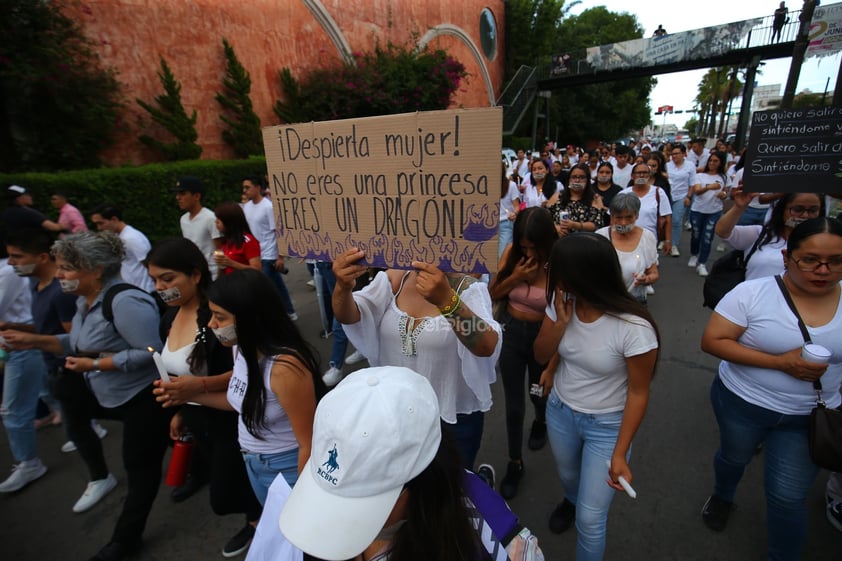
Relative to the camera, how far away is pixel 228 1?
12047mm

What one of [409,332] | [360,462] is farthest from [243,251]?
[360,462]

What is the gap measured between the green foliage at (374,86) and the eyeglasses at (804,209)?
13.4 meters

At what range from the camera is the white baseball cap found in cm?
98

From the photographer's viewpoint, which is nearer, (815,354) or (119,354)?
(815,354)

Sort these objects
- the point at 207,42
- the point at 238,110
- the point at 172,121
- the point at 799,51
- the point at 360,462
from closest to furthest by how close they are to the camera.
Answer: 1. the point at 360,462
2. the point at 799,51
3. the point at 172,121
4. the point at 207,42
5. the point at 238,110

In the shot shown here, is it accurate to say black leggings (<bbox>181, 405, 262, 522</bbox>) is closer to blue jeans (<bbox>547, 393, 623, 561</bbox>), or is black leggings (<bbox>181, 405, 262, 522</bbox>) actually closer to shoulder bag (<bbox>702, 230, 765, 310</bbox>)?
blue jeans (<bbox>547, 393, 623, 561</bbox>)

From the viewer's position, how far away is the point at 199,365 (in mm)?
2271

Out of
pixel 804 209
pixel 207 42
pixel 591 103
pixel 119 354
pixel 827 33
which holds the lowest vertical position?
pixel 119 354

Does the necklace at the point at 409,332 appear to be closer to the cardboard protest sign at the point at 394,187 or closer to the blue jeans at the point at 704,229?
the cardboard protest sign at the point at 394,187

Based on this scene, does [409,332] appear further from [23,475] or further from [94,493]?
[23,475]

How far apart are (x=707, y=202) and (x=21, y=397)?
8616 mm

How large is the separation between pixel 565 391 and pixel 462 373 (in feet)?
1.79

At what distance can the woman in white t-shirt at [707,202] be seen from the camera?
6.67m

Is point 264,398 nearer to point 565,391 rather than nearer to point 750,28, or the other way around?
point 565,391
